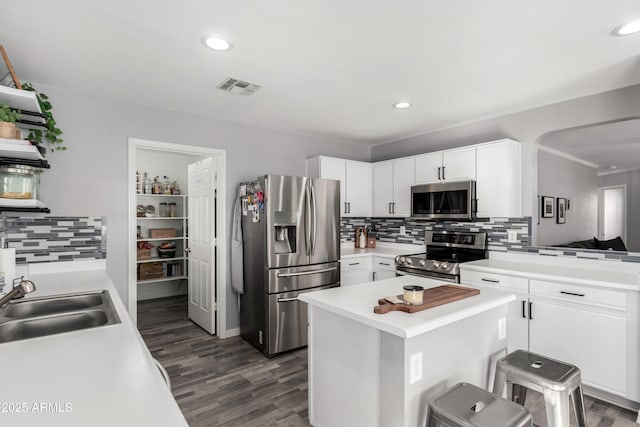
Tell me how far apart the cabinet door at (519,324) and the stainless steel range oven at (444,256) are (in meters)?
0.52

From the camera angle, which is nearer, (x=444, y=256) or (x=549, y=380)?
(x=549, y=380)

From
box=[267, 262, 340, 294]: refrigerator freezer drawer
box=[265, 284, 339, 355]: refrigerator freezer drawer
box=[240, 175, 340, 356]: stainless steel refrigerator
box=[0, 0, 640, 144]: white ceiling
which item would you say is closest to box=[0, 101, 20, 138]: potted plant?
box=[0, 0, 640, 144]: white ceiling

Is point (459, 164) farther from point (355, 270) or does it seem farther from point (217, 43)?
point (217, 43)

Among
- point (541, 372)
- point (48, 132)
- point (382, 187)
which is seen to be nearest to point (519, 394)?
point (541, 372)

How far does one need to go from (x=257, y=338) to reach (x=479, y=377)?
2.12 m

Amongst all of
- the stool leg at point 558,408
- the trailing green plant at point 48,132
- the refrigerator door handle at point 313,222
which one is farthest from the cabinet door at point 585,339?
the trailing green plant at point 48,132

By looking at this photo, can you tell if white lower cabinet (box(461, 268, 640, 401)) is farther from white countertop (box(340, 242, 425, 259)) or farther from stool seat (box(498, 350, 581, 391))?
white countertop (box(340, 242, 425, 259))

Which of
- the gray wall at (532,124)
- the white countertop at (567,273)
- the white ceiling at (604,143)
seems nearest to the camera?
the white countertop at (567,273)

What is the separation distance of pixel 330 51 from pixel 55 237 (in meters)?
2.54

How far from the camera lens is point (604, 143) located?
3.40 metres

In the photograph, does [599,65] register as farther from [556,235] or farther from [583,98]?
[556,235]

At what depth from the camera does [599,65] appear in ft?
7.61

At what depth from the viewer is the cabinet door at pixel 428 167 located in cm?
378

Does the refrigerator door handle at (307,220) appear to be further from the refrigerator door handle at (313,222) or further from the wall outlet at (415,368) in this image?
the wall outlet at (415,368)
